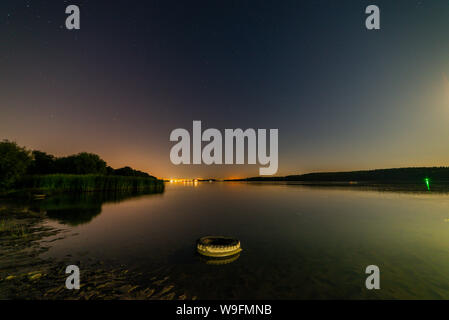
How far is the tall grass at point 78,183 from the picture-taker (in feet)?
133

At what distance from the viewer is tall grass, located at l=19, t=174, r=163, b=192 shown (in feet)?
133

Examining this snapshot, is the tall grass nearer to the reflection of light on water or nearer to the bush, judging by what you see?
the bush

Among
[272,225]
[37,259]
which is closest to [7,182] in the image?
[37,259]

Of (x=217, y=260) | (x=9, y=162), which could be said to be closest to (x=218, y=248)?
(x=217, y=260)

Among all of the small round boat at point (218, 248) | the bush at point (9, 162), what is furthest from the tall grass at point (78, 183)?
the small round boat at point (218, 248)

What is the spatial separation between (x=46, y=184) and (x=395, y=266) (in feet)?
192

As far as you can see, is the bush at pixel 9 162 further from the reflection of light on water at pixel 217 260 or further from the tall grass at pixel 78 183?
the reflection of light on water at pixel 217 260

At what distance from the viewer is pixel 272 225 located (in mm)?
17688

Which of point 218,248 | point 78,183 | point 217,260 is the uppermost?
point 78,183

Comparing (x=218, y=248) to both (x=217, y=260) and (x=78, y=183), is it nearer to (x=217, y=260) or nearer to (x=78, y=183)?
(x=217, y=260)

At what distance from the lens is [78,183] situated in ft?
149

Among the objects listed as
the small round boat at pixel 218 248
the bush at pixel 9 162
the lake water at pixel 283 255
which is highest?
→ the bush at pixel 9 162

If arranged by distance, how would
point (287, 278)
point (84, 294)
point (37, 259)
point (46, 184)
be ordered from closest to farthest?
point (84, 294) < point (287, 278) < point (37, 259) < point (46, 184)

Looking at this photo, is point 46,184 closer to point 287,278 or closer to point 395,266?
point 287,278
